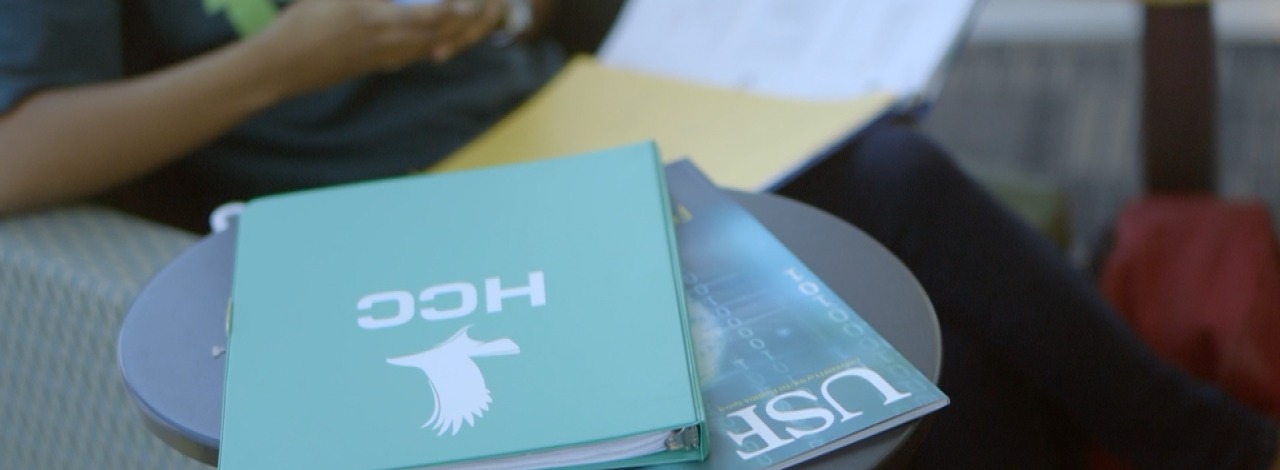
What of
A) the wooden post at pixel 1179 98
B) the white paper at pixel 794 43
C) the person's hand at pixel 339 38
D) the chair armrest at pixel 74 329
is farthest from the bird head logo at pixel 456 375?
the wooden post at pixel 1179 98

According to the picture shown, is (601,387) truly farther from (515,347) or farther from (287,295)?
(287,295)

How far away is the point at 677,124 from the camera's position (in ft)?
2.98

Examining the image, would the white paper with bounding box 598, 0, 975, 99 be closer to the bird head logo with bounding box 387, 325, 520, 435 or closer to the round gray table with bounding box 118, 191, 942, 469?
the round gray table with bounding box 118, 191, 942, 469

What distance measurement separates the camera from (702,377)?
479mm

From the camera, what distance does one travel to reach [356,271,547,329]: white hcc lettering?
1.67 ft

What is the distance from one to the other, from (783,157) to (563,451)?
416 mm

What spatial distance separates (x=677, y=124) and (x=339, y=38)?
28 centimetres

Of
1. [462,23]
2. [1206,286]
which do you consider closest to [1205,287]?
[1206,286]

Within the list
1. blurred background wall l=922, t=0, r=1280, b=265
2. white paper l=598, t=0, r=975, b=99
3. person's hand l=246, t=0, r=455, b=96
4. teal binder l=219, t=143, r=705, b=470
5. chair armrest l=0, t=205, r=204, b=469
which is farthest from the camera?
blurred background wall l=922, t=0, r=1280, b=265

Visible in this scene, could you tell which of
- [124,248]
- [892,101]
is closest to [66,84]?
[124,248]

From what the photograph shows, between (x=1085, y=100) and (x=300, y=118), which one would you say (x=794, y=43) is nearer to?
(x=300, y=118)

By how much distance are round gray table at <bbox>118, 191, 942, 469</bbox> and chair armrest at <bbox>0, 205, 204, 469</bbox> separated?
59 millimetres

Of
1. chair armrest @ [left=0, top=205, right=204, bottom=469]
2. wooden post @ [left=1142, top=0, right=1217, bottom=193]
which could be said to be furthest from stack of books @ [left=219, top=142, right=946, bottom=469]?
wooden post @ [left=1142, top=0, right=1217, bottom=193]

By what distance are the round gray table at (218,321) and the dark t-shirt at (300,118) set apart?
26 cm
